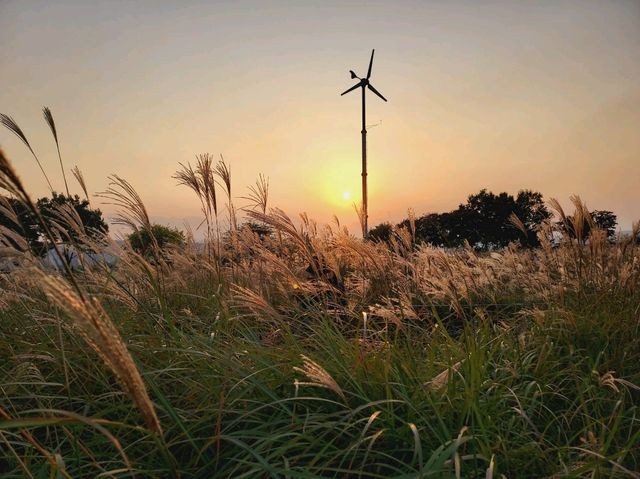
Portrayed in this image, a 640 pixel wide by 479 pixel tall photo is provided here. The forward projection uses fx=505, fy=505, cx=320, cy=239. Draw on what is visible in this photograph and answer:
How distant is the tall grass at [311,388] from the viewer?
199cm

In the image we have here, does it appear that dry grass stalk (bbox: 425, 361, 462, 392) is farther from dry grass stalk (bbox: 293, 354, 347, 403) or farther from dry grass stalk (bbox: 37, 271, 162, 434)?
dry grass stalk (bbox: 37, 271, 162, 434)

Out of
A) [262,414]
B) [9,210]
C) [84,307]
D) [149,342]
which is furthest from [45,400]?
[84,307]

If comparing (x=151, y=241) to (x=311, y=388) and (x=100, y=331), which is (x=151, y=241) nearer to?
(x=311, y=388)

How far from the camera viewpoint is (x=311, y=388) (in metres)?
2.71

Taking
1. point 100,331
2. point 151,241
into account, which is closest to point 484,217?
point 151,241

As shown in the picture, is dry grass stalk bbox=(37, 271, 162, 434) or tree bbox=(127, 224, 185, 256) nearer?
dry grass stalk bbox=(37, 271, 162, 434)

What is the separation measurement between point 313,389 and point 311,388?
1 centimetres

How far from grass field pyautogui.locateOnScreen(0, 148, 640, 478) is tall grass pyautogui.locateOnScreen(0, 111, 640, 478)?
0.01 m

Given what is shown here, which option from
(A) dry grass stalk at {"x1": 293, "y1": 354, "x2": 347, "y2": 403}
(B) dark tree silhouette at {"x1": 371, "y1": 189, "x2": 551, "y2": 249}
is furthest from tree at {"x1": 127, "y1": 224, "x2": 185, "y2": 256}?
(B) dark tree silhouette at {"x1": 371, "y1": 189, "x2": 551, "y2": 249}

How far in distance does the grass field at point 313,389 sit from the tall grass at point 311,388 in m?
0.01

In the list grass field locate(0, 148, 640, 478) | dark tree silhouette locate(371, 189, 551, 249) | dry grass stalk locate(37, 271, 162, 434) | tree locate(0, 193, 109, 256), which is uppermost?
dark tree silhouette locate(371, 189, 551, 249)

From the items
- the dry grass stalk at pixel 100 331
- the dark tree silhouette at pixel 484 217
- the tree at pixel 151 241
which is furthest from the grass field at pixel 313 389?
the dark tree silhouette at pixel 484 217

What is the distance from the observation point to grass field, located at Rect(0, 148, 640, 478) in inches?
78.0

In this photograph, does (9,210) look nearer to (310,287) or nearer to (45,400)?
(45,400)
